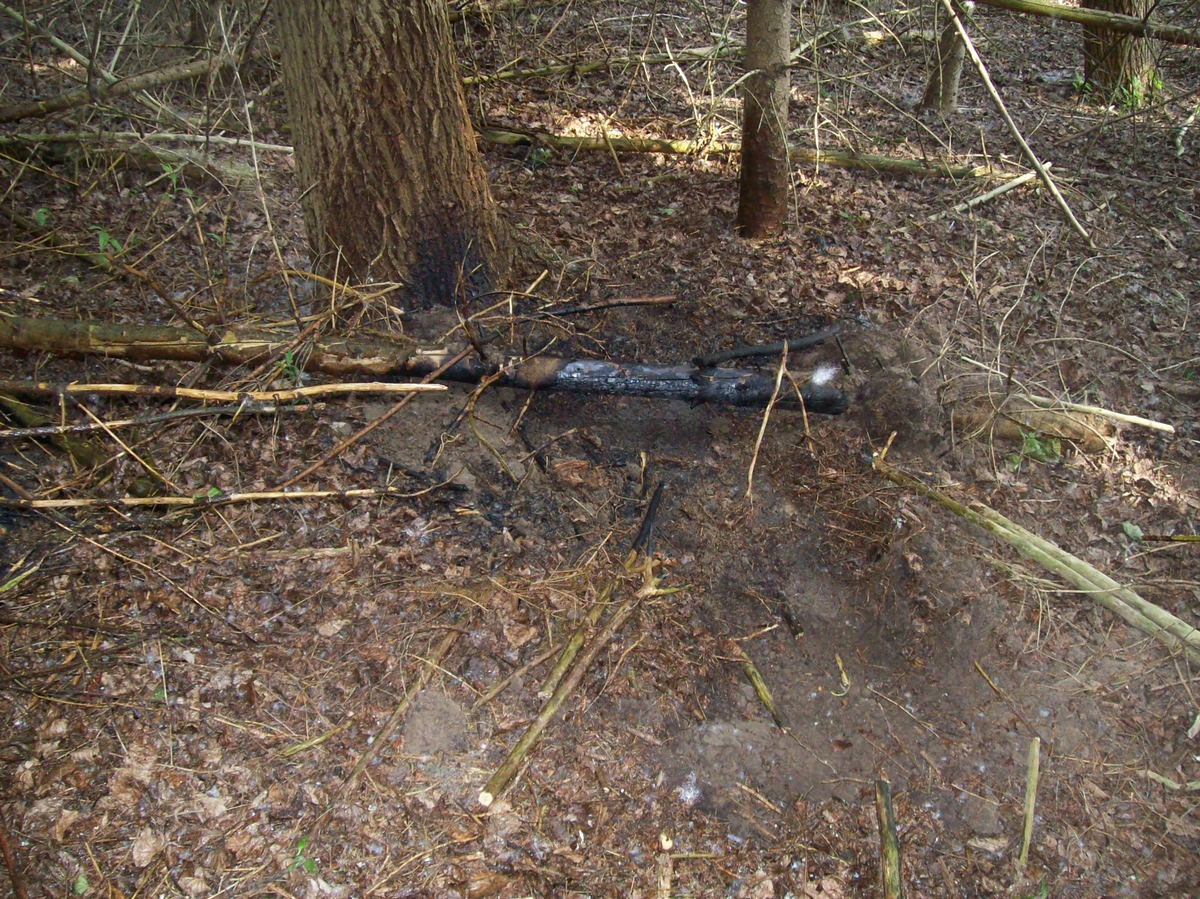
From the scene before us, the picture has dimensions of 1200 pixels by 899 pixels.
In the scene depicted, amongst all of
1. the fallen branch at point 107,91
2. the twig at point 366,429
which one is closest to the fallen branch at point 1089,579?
the twig at point 366,429

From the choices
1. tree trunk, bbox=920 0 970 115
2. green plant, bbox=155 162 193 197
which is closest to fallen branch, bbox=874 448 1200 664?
tree trunk, bbox=920 0 970 115

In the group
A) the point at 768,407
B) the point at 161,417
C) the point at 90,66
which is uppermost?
the point at 90,66

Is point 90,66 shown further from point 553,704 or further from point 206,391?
point 553,704

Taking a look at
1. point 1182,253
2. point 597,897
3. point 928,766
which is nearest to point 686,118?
point 1182,253

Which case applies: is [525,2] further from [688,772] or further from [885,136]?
[688,772]

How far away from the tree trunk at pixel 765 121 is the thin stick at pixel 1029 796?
3.21 metres

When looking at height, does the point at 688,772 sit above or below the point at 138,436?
below

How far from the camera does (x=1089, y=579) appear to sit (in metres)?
3.42

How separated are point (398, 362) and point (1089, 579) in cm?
336

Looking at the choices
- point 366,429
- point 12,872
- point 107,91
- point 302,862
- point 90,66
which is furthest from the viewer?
point 107,91

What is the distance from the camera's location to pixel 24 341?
11.6ft

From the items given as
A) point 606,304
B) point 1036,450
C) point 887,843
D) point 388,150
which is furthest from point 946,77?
point 887,843

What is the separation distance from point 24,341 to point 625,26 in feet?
18.0

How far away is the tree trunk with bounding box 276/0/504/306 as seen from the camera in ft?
11.4
